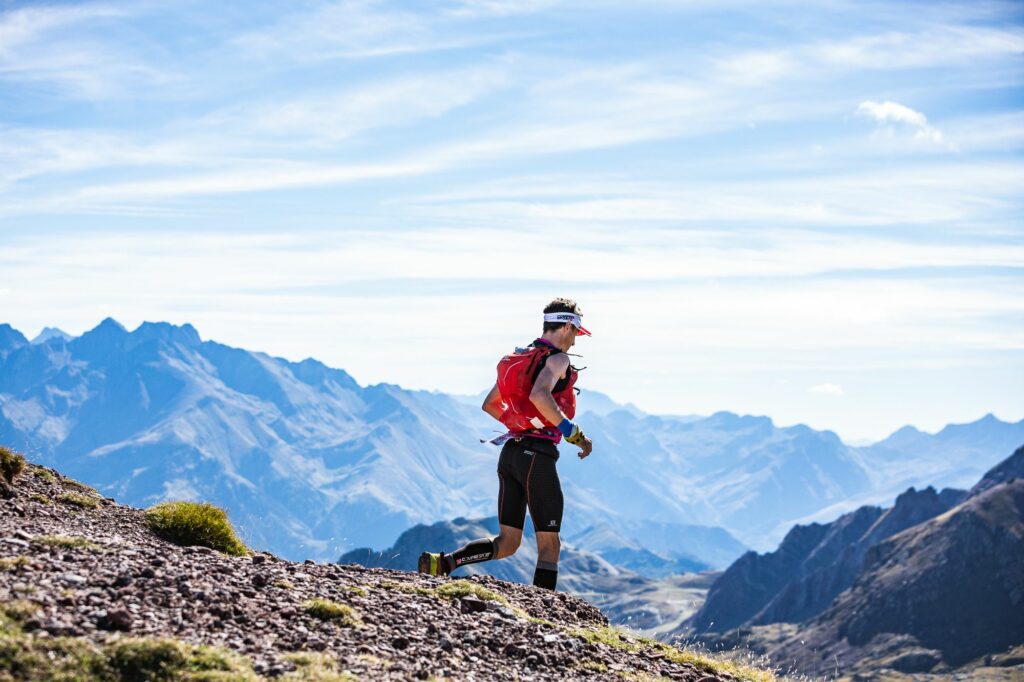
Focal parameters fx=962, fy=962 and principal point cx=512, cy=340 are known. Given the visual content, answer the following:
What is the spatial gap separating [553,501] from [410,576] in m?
2.11

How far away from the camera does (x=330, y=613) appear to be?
969 cm

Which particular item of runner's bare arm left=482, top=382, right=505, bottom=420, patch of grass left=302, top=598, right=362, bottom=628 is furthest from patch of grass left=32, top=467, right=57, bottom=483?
patch of grass left=302, top=598, right=362, bottom=628

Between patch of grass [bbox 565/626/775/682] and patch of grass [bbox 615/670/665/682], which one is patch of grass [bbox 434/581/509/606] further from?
patch of grass [bbox 615/670/665/682]

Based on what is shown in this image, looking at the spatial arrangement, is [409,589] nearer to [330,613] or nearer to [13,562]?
[330,613]

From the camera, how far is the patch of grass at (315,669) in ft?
26.0

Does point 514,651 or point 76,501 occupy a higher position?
point 76,501

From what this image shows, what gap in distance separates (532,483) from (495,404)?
1.26 meters

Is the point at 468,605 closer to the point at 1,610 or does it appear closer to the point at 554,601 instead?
the point at 554,601

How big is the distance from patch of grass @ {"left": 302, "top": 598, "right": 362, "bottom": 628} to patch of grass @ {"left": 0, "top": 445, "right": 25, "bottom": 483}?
7.18 m

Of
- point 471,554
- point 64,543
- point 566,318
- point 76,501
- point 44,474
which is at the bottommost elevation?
point 471,554

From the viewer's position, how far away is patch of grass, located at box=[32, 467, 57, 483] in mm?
15891

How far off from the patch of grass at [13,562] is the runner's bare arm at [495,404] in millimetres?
5720

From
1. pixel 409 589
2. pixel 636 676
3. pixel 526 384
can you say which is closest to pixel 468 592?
pixel 409 589

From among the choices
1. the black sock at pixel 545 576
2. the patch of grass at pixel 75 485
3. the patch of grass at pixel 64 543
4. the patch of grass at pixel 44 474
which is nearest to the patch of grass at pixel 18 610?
the patch of grass at pixel 64 543
